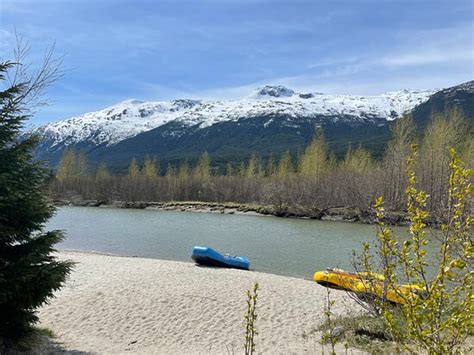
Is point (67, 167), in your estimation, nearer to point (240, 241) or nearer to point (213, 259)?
point (240, 241)

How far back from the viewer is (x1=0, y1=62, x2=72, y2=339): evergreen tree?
7.21 m

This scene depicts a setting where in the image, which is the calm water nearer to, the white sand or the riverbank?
the riverbank

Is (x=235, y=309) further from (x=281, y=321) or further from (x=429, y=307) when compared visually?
(x=429, y=307)

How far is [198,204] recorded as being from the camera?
220 feet

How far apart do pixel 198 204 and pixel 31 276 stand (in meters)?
60.0

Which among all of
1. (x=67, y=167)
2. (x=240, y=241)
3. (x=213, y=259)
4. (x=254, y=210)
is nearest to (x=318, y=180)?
Answer: (x=254, y=210)

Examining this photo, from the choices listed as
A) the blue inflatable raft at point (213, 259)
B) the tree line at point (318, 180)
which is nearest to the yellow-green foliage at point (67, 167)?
the tree line at point (318, 180)

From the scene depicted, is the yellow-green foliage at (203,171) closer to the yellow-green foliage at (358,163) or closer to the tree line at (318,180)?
the tree line at (318,180)

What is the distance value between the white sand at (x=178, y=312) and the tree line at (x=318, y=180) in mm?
7019

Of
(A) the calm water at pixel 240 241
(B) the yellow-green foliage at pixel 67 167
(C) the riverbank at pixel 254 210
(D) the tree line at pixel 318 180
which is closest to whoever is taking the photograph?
(A) the calm water at pixel 240 241

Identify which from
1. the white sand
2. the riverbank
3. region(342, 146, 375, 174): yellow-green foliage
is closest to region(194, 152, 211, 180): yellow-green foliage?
the riverbank

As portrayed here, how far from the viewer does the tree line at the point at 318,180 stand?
137 ft

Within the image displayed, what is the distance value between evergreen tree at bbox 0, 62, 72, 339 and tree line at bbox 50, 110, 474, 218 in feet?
46.7

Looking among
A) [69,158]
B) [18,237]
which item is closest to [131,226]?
[18,237]
